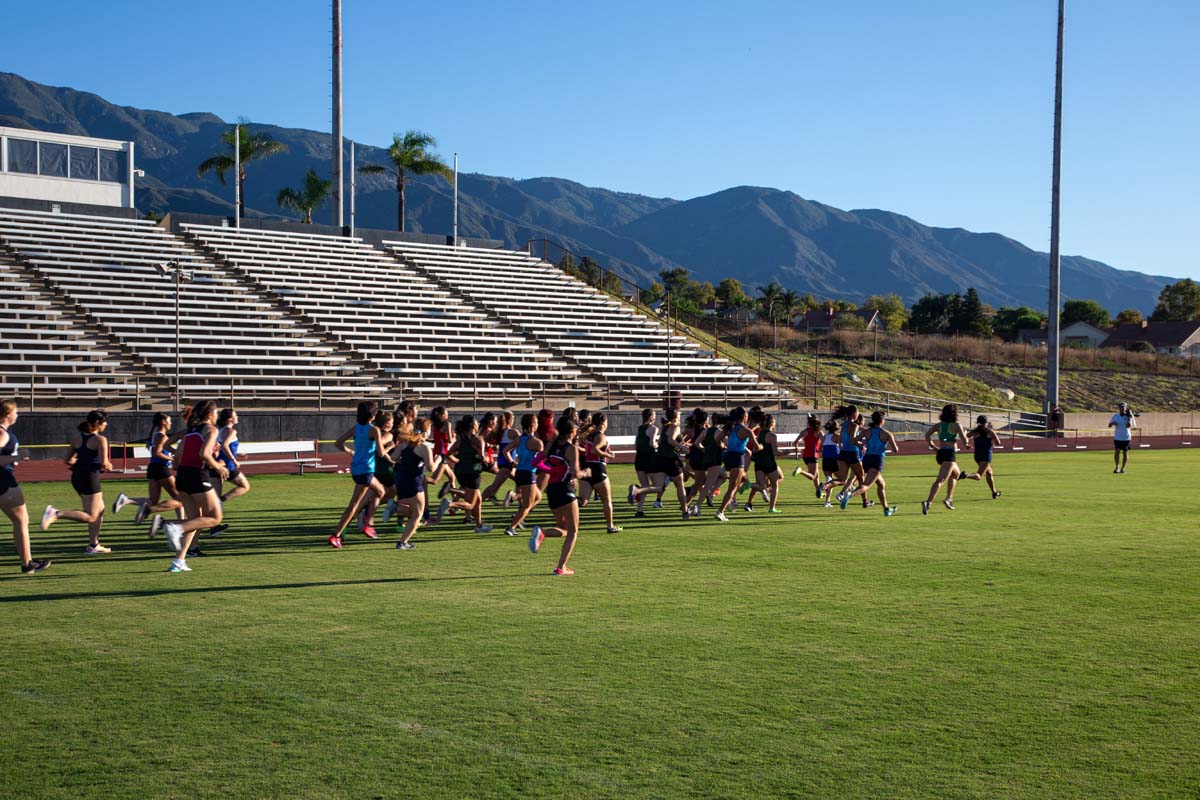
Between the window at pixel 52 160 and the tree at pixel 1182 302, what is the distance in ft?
443

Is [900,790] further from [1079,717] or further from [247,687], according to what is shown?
[247,687]

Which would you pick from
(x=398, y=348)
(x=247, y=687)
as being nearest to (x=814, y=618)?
(x=247, y=687)

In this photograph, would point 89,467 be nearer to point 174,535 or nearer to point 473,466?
point 174,535

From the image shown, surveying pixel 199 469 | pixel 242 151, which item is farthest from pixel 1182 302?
pixel 199 469

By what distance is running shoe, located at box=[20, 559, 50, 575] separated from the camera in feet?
36.3

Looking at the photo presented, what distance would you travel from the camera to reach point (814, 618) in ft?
29.4

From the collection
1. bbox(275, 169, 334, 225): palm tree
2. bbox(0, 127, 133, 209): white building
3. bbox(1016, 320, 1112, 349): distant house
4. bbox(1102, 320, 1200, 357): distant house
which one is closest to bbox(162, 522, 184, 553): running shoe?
bbox(0, 127, 133, 209): white building

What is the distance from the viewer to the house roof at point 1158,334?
11138 centimetres

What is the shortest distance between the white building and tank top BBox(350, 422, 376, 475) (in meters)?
31.2

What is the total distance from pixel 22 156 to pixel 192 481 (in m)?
34.8

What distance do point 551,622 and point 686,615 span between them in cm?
114

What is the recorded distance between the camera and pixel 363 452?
13586mm

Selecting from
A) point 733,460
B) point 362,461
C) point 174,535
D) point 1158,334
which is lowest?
point 174,535

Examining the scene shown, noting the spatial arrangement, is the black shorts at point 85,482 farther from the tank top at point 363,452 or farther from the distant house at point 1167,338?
the distant house at point 1167,338
